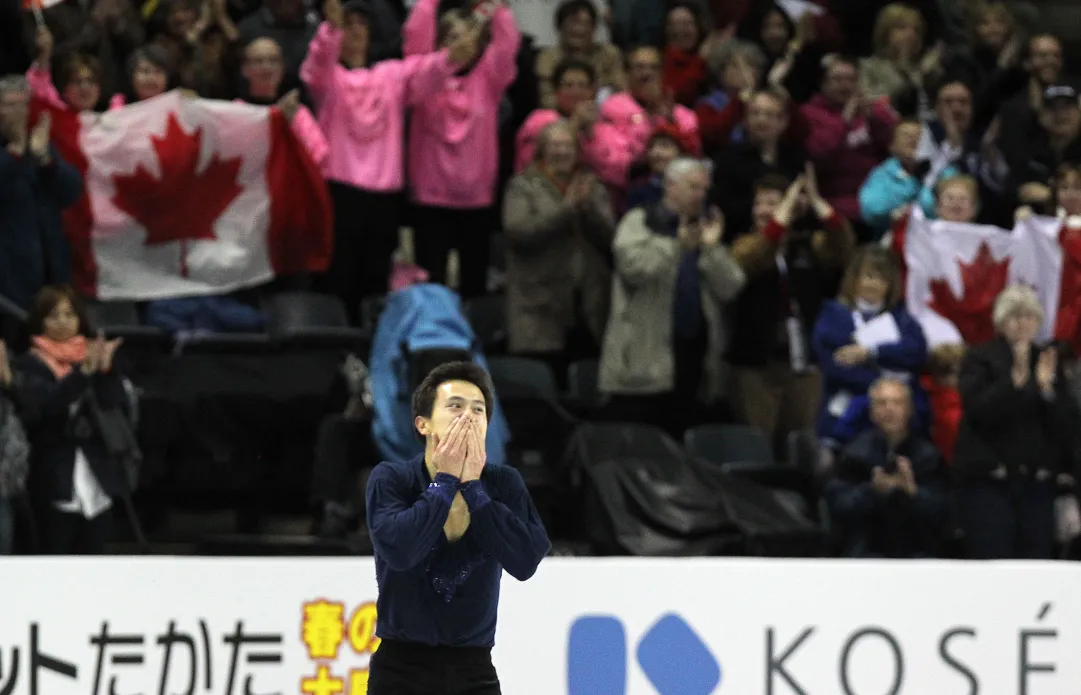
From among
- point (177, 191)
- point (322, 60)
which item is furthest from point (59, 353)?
point (322, 60)

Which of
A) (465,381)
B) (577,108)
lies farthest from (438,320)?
(465,381)

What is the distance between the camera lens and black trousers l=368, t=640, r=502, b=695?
15.6 ft

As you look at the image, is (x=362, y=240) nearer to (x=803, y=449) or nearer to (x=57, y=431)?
(x=57, y=431)

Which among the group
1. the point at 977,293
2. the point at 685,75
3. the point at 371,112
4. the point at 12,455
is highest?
the point at 685,75

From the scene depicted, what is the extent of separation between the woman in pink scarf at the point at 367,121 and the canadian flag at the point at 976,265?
2.62m

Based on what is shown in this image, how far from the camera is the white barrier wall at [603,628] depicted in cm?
702

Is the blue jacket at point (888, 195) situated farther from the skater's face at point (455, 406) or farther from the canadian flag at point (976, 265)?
the skater's face at point (455, 406)

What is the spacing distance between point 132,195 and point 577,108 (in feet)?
7.94

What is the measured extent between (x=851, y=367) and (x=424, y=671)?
5102mm

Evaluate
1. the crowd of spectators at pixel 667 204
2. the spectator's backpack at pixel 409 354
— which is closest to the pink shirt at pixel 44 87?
the crowd of spectators at pixel 667 204

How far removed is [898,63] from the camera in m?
12.3

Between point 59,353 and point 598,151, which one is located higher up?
point 598,151

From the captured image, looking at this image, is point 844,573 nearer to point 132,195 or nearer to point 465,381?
point 465,381

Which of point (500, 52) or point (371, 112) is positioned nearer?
point (371, 112)
